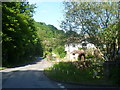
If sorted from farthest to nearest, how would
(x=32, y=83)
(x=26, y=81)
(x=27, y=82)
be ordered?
(x=26, y=81) → (x=27, y=82) → (x=32, y=83)

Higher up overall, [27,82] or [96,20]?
[96,20]

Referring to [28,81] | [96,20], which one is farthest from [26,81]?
[96,20]

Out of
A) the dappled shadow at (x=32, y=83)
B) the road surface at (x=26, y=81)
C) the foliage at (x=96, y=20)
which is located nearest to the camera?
the dappled shadow at (x=32, y=83)

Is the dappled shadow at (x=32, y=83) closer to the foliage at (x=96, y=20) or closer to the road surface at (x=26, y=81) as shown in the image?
the road surface at (x=26, y=81)

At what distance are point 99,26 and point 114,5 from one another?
1965 mm

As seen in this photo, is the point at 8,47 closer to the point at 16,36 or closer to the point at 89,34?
the point at 16,36

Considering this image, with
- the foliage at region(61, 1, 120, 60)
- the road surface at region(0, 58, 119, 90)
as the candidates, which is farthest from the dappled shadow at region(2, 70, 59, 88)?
the foliage at region(61, 1, 120, 60)

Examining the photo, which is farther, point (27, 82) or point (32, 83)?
point (27, 82)

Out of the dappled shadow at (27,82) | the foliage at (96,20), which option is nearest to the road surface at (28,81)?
the dappled shadow at (27,82)

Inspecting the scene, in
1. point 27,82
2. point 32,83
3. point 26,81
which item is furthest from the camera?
point 26,81

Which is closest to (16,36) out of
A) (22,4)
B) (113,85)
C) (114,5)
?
(22,4)

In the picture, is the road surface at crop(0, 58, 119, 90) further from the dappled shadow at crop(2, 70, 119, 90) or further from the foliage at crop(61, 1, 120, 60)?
the foliage at crop(61, 1, 120, 60)

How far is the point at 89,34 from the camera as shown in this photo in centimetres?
1548

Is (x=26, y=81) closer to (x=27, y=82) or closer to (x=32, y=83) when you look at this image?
(x=27, y=82)
